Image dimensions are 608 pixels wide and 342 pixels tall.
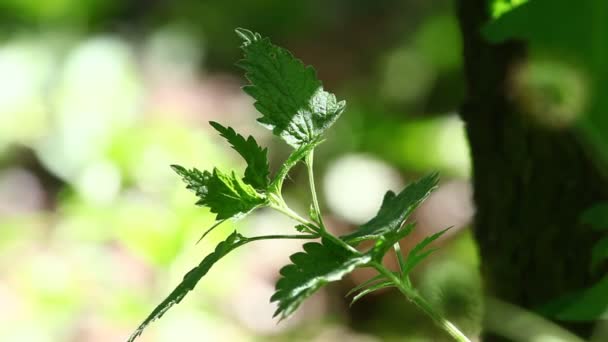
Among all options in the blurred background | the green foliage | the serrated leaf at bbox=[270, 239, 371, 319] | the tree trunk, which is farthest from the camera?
the blurred background

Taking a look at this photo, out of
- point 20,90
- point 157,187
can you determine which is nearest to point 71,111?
point 20,90

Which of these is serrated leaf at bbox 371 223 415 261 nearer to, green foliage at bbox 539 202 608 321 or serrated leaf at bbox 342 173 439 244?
serrated leaf at bbox 342 173 439 244

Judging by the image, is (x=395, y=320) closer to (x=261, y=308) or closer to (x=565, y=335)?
(x=261, y=308)

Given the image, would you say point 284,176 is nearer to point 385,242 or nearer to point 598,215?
point 385,242

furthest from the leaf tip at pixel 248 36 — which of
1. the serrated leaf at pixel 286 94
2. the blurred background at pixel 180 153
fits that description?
the blurred background at pixel 180 153

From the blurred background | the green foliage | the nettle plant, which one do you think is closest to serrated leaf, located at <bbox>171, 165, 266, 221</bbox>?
the nettle plant
